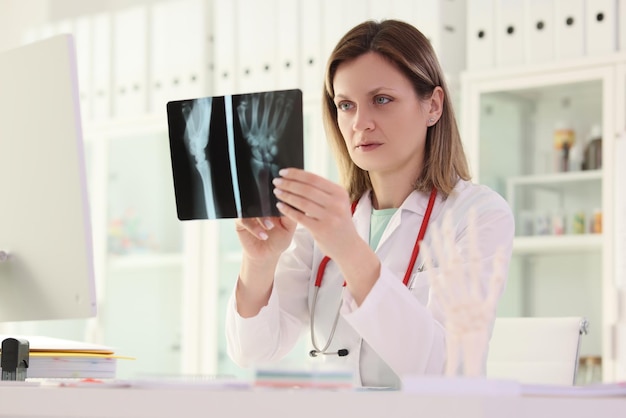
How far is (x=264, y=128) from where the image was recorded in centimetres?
120

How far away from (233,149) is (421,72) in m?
0.57

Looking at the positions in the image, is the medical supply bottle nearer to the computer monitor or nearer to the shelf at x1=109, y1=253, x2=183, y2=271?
the shelf at x1=109, y1=253, x2=183, y2=271

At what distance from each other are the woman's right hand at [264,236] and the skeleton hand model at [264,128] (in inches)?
6.6

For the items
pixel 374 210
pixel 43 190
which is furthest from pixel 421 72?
pixel 43 190

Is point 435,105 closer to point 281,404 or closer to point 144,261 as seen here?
point 281,404

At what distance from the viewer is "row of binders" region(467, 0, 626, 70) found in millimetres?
2682

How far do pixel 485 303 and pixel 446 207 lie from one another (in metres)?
0.79

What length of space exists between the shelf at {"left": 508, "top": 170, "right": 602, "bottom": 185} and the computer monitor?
1908 mm

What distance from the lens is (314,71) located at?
316 centimetres

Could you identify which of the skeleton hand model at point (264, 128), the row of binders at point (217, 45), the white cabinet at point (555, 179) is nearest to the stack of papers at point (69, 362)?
the skeleton hand model at point (264, 128)

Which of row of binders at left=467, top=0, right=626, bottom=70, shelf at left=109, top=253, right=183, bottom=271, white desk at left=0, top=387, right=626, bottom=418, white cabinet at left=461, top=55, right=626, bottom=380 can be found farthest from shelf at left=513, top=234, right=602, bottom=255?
white desk at left=0, top=387, right=626, bottom=418

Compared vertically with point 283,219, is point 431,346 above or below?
below

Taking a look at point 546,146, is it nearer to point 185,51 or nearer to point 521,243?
point 521,243

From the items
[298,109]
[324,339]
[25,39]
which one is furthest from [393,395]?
[25,39]
